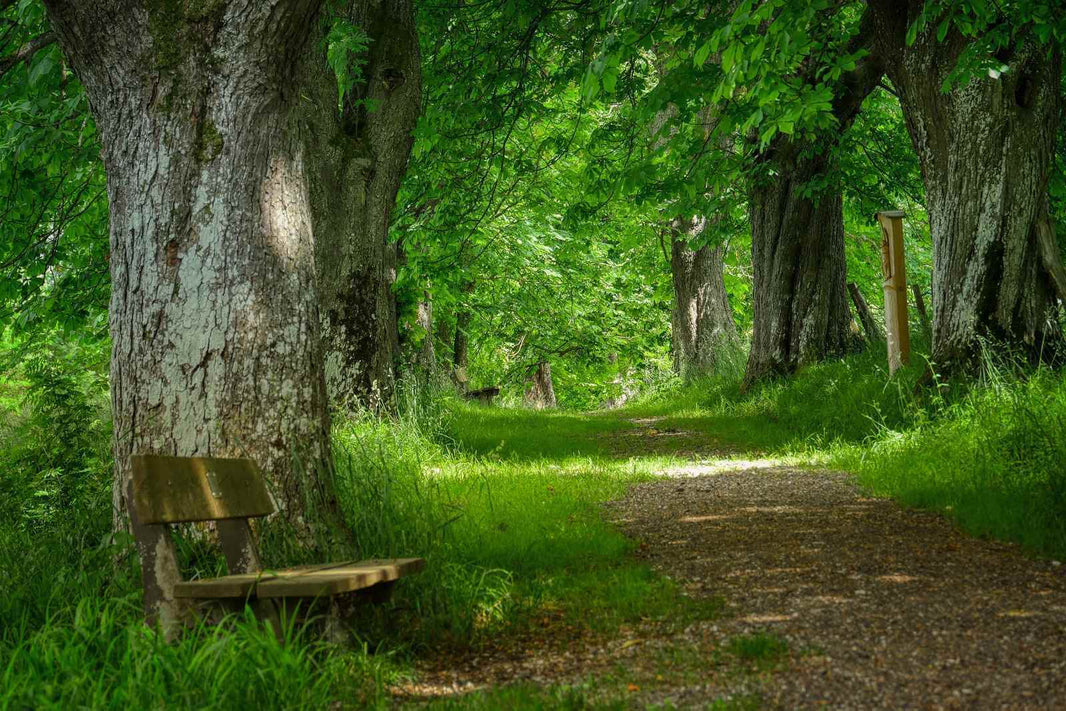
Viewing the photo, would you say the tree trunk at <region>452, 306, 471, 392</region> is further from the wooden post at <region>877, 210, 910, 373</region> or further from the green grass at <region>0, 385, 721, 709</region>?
the green grass at <region>0, 385, 721, 709</region>

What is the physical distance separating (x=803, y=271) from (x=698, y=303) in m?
6.58

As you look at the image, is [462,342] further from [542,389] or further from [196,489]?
[196,489]

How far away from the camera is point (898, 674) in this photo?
3.44 meters

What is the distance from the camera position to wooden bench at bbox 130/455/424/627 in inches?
141

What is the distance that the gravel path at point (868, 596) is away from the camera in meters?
3.33

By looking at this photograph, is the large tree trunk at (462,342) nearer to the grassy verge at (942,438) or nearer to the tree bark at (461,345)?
the tree bark at (461,345)

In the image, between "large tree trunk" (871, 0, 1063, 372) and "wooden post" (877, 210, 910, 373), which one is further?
"wooden post" (877, 210, 910, 373)

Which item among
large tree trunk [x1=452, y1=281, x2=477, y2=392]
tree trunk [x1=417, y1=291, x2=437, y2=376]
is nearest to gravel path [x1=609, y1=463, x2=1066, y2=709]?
tree trunk [x1=417, y1=291, x2=437, y2=376]

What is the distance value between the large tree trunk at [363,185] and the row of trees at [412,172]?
3cm

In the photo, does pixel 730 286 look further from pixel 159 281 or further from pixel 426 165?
pixel 159 281

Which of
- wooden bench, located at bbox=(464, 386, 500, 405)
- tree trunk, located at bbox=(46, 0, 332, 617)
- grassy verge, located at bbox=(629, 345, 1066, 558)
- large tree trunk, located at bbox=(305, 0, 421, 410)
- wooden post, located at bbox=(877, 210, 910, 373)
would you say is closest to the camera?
tree trunk, located at bbox=(46, 0, 332, 617)

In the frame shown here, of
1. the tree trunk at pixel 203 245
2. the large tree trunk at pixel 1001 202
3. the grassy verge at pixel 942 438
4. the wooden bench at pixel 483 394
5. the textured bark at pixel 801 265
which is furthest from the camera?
the wooden bench at pixel 483 394

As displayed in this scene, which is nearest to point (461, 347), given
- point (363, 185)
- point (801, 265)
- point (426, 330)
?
point (426, 330)

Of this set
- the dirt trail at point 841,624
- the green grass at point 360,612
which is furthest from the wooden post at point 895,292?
the green grass at point 360,612
